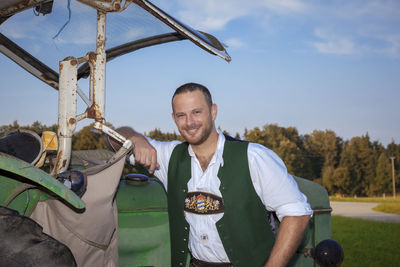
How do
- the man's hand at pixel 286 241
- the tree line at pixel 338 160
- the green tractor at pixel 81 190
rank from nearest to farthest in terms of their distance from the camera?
1. the green tractor at pixel 81 190
2. the man's hand at pixel 286 241
3. the tree line at pixel 338 160

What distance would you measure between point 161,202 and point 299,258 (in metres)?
1.20

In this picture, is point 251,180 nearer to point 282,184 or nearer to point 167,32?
point 282,184

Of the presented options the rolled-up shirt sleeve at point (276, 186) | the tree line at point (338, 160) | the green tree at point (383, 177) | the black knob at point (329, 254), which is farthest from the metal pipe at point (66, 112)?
the green tree at point (383, 177)

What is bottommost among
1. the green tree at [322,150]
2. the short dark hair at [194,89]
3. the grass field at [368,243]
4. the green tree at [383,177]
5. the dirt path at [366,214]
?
the dirt path at [366,214]

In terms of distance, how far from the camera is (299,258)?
9.61 ft

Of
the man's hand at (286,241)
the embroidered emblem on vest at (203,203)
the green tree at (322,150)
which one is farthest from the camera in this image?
the green tree at (322,150)

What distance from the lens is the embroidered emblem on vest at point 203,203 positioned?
2.17m

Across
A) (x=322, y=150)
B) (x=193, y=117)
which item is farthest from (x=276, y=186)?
(x=322, y=150)

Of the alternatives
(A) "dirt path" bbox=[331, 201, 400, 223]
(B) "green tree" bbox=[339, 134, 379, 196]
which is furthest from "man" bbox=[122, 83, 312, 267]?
(B) "green tree" bbox=[339, 134, 379, 196]

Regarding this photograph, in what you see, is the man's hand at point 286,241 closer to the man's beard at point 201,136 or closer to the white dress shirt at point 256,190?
the white dress shirt at point 256,190

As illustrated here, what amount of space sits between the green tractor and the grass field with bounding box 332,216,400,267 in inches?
188

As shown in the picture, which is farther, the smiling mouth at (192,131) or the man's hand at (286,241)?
the smiling mouth at (192,131)

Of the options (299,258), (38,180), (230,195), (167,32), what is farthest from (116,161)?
(299,258)

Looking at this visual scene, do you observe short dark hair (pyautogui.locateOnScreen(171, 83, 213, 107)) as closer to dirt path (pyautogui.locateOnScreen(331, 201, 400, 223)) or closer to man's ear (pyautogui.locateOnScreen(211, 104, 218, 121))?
man's ear (pyautogui.locateOnScreen(211, 104, 218, 121))
